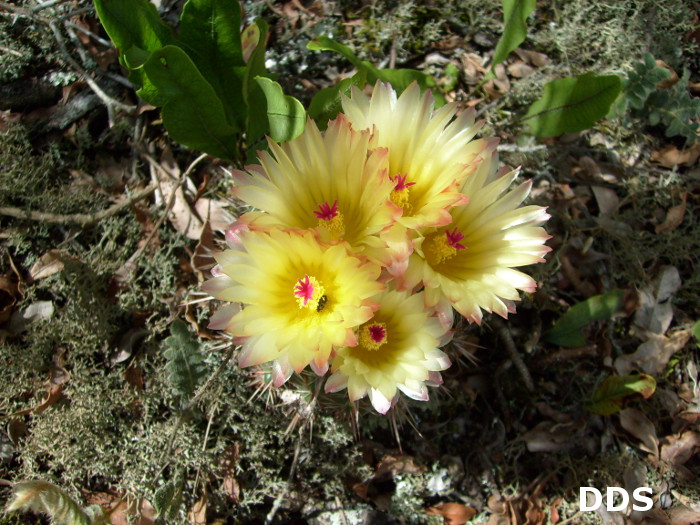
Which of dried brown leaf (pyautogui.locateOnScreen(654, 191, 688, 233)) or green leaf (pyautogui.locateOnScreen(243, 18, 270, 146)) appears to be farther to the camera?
dried brown leaf (pyautogui.locateOnScreen(654, 191, 688, 233))

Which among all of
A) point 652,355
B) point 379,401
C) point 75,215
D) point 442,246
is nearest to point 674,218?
point 652,355

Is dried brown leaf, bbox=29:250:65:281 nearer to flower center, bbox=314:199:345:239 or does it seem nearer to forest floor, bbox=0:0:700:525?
forest floor, bbox=0:0:700:525

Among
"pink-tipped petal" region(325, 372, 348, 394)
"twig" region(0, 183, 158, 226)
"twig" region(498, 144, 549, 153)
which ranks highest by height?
"twig" region(498, 144, 549, 153)

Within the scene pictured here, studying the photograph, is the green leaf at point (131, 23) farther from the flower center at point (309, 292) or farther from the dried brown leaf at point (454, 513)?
the dried brown leaf at point (454, 513)

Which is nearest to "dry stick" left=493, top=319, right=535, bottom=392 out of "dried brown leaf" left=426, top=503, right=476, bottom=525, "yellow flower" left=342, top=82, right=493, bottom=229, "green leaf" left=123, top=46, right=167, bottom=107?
"dried brown leaf" left=426, top=503, right=476, bottom=525

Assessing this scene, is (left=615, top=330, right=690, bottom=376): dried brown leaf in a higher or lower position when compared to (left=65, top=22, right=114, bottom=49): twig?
lower

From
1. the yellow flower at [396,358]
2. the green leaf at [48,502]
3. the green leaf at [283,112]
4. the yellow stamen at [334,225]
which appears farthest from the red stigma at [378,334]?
the green leaf at [48,502]

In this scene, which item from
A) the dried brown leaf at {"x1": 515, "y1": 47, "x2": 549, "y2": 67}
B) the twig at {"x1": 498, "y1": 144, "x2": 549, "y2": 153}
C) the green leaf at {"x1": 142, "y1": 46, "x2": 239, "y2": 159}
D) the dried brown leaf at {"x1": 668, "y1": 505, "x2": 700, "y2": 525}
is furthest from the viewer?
the dried brown leaf at {"x1": 515, "y1": 47, "x2": 549, "y2": 67}

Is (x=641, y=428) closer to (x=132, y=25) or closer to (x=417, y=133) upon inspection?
(x=417, y=133)

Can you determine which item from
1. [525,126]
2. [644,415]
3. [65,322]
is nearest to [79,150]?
[65,322]
